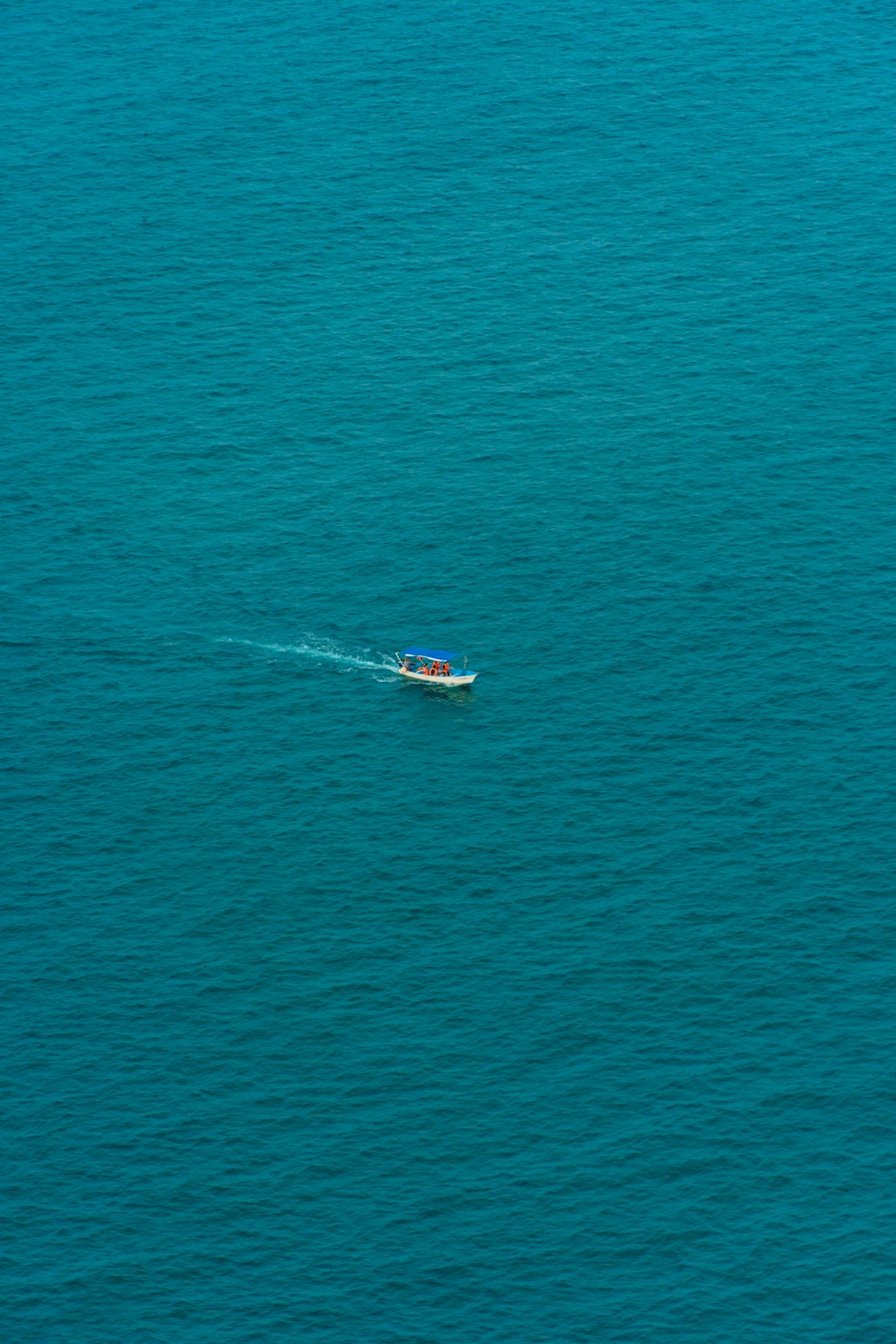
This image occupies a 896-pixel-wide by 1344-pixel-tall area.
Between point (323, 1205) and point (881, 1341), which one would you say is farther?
point (323, 1205)

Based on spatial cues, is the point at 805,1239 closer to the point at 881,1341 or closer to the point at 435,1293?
the point at 881,1341

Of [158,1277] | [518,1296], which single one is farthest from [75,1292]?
[518,1296]

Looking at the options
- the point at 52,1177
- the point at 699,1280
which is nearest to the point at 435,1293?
the point at 699,1280

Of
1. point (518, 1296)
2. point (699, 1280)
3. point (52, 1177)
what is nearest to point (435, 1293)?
point (518, 1296)

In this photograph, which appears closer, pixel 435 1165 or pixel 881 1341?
pixel 881 1341

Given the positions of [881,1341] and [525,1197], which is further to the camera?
[525,1197]

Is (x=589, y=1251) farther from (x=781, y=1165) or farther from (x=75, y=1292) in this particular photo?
(x=75, y=1292)

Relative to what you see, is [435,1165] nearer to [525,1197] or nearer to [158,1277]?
[525,1197]
